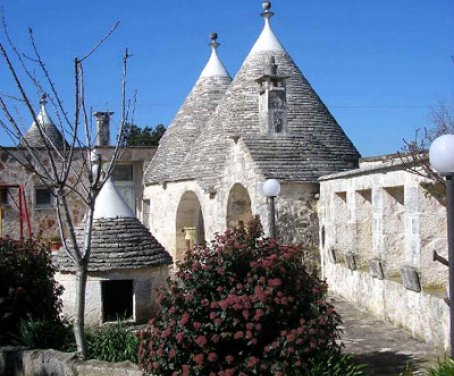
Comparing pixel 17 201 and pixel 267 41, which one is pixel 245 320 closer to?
pixel 267 41

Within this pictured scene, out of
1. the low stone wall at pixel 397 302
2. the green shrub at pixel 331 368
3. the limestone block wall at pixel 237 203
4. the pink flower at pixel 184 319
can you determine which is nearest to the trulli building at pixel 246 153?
the limestone block wall at pixel 237 203

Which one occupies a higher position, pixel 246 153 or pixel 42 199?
pixel 246 153

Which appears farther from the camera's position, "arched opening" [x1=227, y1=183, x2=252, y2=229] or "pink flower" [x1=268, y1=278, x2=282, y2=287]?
"arched opening" [x1=227, y1=183, x2=252, y2=229]

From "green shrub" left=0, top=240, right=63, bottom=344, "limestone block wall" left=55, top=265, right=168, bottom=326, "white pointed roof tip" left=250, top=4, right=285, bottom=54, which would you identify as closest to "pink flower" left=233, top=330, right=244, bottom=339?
"green shrub" left=0, top=240, right=63, bottom=344

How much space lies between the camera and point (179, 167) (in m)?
16.3

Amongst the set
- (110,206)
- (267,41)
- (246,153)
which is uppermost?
(267,41)

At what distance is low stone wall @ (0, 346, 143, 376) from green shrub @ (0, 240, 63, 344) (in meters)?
0.61

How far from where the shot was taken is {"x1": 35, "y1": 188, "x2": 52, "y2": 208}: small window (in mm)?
19141

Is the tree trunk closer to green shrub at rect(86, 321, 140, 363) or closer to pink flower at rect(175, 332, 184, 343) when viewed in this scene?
green shrub at rect(86, 321, 140, 363)

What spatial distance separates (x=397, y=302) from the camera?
26.9 feet

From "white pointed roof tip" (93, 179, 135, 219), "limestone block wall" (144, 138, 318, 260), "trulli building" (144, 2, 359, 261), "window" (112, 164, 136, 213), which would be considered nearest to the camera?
"white pointed roof tip" (93, 179, 135, 219)

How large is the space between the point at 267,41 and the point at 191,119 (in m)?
3.16

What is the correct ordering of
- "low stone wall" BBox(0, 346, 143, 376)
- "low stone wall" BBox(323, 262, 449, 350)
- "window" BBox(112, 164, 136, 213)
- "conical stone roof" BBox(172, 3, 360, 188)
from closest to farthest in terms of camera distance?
"low stone wall" BBox(0, 346, 143, 376) < "low stone wall" BBox(323, 262, 449, 350) < "conical stone roof" BBox(172, 3, 360, 188) < "window" BBox(112, 164, 136, 213)

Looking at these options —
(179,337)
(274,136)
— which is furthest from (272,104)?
(179,337)
